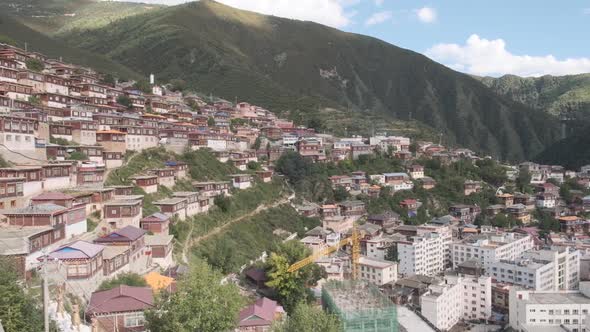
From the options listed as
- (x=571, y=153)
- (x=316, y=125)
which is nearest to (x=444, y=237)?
→ (x=316, y=125)

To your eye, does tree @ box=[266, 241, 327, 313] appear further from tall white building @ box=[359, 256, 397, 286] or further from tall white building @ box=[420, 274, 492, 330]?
tall white building @ box=[359, 256, 397, 286]

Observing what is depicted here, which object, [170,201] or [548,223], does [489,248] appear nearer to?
[548,223]

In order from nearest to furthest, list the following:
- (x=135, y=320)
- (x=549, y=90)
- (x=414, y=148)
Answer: (x=135, y=320) < (x=414, y=148) < (x=549, y=90)

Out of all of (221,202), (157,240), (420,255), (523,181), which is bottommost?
(420,255)

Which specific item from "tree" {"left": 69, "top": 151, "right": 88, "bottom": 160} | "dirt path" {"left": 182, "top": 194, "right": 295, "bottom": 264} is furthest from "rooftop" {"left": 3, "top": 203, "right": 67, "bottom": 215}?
"tree" {"left": 69, "top": 151, "right": 88, "bottom": 160}

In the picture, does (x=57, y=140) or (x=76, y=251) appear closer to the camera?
(x=76, y=251)

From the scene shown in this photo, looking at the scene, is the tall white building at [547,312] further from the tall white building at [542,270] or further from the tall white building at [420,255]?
the tall white building at [420,255]

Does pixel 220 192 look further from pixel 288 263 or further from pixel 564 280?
pixel 564 280

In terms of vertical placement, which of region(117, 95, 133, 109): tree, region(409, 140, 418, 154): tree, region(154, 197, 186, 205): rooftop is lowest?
region(154, 197, 186, 205): rooftop
